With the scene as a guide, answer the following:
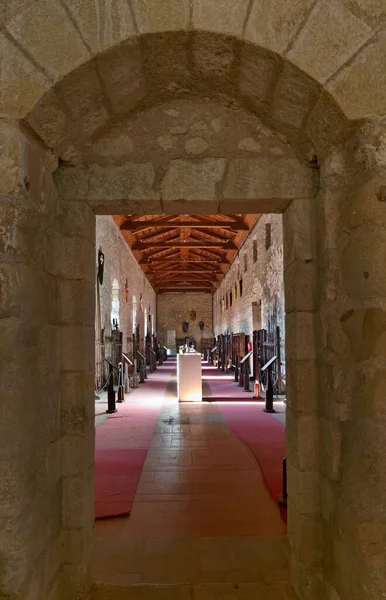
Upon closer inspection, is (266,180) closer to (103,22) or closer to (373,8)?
(373,8)

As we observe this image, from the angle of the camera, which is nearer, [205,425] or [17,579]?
[17,579]

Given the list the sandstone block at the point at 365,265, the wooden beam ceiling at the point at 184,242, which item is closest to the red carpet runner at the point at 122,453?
the sandstone block at the point at 365,265

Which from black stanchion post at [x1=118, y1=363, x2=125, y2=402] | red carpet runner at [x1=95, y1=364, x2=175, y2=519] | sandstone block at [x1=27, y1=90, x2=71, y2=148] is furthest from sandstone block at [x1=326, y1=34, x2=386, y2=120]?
black stanchion post at [x1=118, y1=363, x2=125, y2=402]

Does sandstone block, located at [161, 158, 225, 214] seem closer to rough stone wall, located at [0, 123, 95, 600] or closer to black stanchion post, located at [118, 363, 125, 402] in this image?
rough stone wall, located at [0, 123, 95, 600]

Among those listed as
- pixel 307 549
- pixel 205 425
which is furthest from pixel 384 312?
pixel 205 425

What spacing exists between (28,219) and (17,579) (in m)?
→ 1.46

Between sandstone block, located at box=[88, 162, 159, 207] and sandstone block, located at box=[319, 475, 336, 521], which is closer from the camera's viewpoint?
sandstone block, located at box=[319, 475, 336, 521]

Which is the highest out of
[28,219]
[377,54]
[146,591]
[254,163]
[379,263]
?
[377,54]

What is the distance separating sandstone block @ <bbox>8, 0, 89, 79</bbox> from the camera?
5.45 feet

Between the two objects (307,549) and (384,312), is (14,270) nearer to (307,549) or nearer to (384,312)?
(384,312)

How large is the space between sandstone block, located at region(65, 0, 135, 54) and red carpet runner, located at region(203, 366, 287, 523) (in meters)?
3.12

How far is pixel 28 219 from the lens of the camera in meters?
1.76

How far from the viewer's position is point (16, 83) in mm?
1671

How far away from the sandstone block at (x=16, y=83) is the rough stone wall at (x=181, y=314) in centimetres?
2518
